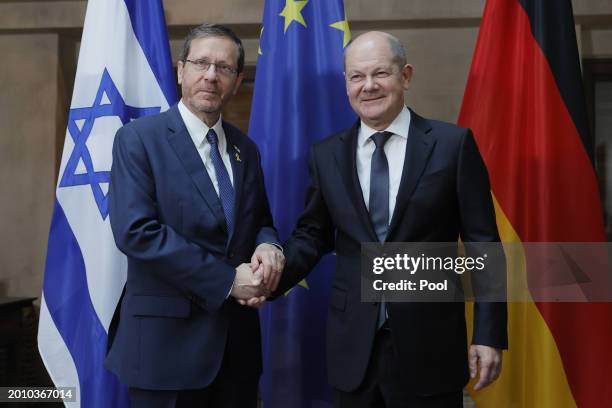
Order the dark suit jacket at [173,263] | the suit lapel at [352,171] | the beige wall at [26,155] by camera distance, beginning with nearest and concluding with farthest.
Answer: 1. the dark suit jacket at [173,263]
2. the suit lapel at [352,171]
3. the beige wall at [26,155]

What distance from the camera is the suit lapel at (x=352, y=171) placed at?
165 centimetres

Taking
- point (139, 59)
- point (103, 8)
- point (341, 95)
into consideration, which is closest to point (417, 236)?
point (341, 95)

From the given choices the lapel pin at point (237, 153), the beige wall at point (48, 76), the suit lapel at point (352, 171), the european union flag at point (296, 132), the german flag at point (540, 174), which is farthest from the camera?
the beige wall at point (48, 76)

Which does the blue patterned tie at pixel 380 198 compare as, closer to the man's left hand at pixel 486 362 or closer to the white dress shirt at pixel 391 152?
the white dress shirt at pixel 391 152

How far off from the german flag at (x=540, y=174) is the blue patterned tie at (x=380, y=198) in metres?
0.85

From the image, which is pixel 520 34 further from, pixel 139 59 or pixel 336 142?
pixel 139 59

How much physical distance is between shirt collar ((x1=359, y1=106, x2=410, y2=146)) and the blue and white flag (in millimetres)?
990

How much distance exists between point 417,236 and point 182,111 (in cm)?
74

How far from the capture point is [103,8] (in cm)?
249

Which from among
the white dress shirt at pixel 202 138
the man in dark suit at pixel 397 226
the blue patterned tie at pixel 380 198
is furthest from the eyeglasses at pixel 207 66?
the blue patterned tie at pixel 380 198

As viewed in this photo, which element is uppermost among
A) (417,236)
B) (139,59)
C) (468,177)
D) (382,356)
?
(139,59)

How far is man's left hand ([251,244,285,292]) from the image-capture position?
1.61 meters

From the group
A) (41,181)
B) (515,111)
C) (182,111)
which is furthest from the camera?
(41,181)

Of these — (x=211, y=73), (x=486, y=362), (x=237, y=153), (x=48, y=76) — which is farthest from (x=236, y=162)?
(x=48, y=76)
